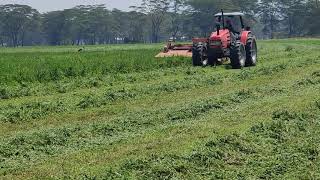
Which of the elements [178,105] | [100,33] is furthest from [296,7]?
[178,105]

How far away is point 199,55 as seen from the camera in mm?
20156

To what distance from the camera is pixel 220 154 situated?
6.70 meters

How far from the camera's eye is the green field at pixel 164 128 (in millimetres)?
6266

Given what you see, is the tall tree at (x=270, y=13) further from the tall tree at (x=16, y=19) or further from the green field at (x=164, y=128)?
the green field at (x=164, y=128)

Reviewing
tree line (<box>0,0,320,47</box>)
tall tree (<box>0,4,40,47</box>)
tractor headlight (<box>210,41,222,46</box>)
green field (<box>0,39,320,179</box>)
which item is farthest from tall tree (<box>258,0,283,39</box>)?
green field (<box>0,39,320,179</box>)

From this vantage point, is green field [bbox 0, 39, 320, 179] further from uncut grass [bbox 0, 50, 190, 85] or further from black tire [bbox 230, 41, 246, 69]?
black tire [bbox 230, 41, 246, 69]

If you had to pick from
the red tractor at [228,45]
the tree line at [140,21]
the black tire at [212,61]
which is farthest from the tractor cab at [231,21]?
the tree line at [140,21]

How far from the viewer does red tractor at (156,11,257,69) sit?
764 inches

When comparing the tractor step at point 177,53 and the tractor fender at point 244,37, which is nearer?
the tractor fender at point 244,37

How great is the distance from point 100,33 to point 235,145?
108295 mm

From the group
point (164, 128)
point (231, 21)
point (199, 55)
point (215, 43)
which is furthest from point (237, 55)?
point (164, 128)

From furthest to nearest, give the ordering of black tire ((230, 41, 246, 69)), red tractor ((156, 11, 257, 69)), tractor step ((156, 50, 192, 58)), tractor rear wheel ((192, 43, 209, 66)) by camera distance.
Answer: tractor step ((156, 50, 192, 58)) → tractor rear wheel ((192, 43, 209, 66)) → red tractor ((156, 11, 257, 69)) → black tire ((230, 41, 246, 69))

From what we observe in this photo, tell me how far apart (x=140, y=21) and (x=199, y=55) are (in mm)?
94231

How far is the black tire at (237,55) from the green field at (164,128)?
8.59ft
